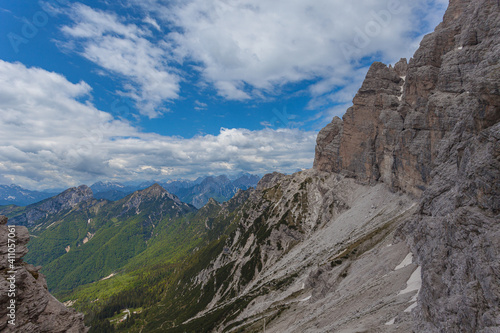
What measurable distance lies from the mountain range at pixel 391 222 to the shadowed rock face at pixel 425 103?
348mm

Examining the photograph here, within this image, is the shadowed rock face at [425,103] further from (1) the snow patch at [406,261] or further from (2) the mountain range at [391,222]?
(1) the snow patch at [406,261]

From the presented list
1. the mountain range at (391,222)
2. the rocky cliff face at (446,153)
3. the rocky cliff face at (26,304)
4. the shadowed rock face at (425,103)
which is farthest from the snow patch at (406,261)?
the rocky cliff face at (26,304)

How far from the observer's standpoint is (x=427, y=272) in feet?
82.8

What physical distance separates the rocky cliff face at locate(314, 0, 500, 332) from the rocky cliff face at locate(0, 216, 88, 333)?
34.3 meters

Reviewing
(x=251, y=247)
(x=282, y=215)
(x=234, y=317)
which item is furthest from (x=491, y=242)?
(x=251, y=247)

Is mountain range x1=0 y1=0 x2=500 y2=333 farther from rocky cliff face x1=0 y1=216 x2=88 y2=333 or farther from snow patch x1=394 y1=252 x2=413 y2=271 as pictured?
snow patch x1=394 y1=252 x2=413 y2=271

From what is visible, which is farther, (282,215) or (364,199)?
(282,215)

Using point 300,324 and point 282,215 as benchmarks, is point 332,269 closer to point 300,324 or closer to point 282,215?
point 300,324

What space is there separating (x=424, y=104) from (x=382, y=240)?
5546 cm

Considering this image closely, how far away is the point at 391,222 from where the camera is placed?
237ft

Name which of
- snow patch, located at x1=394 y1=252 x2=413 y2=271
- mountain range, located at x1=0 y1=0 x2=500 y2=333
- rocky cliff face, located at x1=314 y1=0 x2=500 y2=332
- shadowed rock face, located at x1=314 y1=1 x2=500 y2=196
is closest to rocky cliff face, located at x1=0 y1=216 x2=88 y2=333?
mountain range, located at x1=0 y1=0 x2=500 y2=333

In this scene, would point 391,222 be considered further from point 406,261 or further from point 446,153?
point 446,153

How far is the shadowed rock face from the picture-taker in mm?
31884

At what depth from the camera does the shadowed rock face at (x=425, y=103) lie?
31884 mm
